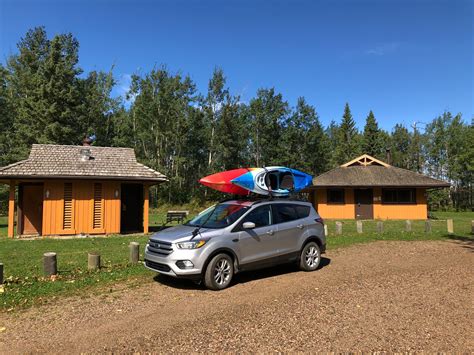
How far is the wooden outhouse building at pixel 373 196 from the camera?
2795 cm

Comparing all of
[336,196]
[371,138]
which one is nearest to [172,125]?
[336,196]

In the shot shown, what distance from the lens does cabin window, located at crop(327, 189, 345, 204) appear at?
29.0 meters

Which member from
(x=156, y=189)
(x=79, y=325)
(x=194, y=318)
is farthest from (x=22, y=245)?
(x=156, y=189)

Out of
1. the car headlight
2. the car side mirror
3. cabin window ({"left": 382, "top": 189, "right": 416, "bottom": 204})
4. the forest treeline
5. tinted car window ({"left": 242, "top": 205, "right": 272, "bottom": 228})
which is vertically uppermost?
the forest treeline

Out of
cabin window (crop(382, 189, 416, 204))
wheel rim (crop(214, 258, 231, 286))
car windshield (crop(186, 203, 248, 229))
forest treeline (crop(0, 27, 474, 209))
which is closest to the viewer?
wheel rim (crop(214, 258, 231, 286))

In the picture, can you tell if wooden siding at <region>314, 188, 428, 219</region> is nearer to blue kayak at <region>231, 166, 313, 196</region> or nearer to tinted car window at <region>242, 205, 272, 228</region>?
blue kayak at <region>231, 166, 313, 196</region>

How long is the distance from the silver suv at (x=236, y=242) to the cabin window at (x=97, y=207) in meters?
10.4

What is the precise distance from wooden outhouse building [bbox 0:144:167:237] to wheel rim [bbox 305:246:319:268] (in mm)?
10289

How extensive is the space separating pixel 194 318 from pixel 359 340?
7.87 ft

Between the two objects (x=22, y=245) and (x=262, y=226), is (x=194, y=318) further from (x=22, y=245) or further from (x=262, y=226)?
(x=22, y=245)

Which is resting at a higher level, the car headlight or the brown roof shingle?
the brown roof shingle

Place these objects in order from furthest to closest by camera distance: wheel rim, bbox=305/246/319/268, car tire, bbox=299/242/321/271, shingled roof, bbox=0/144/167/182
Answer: shingled roof, bbox=0/144/167/182
wheel rim, bbox=305/246/319/268
car tire, bbox=299/242/321/271

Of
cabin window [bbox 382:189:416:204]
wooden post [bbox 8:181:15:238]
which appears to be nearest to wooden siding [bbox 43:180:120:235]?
wooden post [bbox 8:181:15:238]

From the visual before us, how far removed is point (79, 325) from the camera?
5.19 metres
